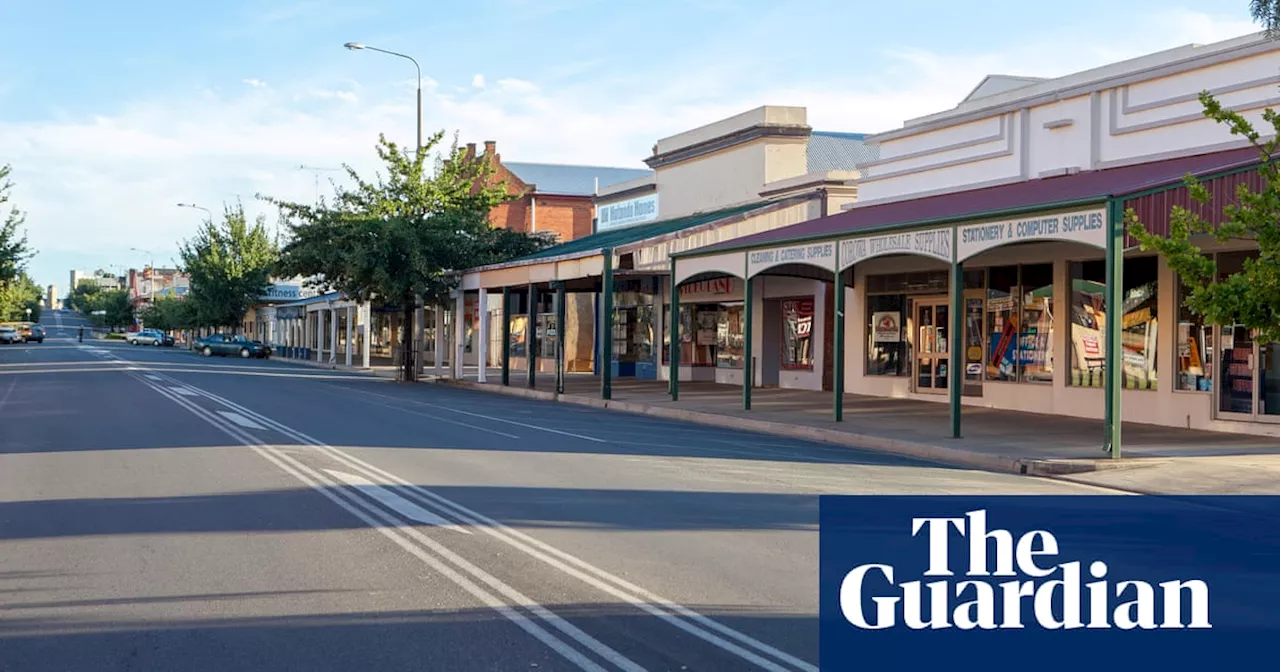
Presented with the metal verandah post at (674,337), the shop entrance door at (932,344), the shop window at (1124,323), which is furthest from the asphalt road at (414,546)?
the shop entrance door at (932,344)

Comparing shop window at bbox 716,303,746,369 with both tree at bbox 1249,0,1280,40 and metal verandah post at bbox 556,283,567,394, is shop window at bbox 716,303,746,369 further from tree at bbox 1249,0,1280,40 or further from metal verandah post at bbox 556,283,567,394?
tree at bbox 1249,0,1280,40

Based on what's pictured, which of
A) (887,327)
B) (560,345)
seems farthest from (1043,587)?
(560,345)

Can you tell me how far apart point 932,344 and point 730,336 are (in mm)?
9465

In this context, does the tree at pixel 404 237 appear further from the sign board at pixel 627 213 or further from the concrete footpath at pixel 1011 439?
the concrete footpath at pixel 1011 439

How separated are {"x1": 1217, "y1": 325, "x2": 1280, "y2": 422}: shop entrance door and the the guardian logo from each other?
442 inches

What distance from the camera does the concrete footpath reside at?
1441cm

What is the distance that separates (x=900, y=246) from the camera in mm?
20078

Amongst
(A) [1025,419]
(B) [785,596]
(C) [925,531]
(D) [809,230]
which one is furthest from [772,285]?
(B) [785,596]

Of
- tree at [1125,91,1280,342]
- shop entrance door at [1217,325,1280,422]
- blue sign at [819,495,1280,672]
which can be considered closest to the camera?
blue sign at [819,495,1280,672]

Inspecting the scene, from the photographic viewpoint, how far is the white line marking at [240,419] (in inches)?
765

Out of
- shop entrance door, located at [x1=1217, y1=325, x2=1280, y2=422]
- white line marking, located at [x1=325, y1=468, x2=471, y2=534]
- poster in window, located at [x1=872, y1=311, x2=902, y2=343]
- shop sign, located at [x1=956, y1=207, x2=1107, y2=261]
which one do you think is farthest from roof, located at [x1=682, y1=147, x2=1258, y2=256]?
white line marking, located at [x1=325, y1=468, x2=471, y2=534]

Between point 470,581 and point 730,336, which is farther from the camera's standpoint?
point 730,336

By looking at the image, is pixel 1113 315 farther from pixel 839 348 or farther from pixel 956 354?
pixel 839 348

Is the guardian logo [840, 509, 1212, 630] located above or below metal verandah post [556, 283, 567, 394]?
below
